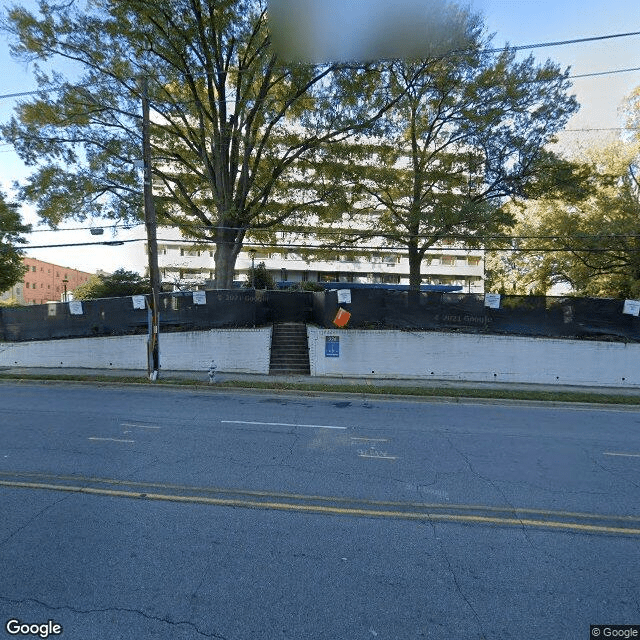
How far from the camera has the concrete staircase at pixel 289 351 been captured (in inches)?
606

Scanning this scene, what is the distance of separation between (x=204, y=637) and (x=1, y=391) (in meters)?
12.8

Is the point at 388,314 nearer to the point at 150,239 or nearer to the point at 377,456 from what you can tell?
the point at 150,239

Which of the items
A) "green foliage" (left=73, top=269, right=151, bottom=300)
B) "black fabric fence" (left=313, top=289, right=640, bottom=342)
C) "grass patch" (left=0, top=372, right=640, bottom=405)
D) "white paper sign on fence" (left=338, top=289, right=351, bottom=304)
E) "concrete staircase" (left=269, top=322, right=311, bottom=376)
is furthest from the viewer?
"green foliage" (left=73, top=269, right=151, bottom=300)

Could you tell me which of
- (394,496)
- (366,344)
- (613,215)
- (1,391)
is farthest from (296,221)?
(394,496)

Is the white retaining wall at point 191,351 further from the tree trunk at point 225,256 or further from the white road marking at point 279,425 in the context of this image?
the white road marking at point 279,425

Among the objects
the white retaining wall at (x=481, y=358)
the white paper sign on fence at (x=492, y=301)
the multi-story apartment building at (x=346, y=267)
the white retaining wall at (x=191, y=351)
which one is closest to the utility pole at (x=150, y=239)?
the white retaining wall at (x=191, y=351)

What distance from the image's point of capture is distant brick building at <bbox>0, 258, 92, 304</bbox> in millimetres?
58678

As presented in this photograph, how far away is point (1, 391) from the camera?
11.6m

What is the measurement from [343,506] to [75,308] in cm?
1609

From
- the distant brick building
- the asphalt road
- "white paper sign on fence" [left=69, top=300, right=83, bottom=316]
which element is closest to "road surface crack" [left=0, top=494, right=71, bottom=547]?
the asphalt road

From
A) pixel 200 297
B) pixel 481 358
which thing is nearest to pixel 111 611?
pixel 200 297

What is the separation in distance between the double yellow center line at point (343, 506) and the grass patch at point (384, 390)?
24.2 feet

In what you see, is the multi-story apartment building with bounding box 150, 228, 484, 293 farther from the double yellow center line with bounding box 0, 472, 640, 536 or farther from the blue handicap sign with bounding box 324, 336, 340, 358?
the double yellow center line with bounding box 0, 472, 640, 536

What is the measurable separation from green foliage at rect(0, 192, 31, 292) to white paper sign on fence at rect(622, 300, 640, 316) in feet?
94.3
